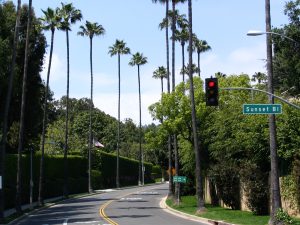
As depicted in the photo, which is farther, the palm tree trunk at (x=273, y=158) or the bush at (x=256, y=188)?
the bush at (x=256, y=188)

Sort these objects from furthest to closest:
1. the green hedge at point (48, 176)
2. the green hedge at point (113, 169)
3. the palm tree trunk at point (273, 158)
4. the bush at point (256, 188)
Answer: the green hedge at point (113, 169), the green hedge at point (48, 176), the bush at point (256, 188), the palm tree trunk at point (273, 158)

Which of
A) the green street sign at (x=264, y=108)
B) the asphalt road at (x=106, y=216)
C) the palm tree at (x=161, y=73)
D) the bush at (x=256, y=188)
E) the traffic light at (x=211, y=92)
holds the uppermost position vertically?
the palm tree at (x=161, y=73)

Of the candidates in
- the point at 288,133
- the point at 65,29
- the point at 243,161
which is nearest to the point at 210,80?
the point at 288,133

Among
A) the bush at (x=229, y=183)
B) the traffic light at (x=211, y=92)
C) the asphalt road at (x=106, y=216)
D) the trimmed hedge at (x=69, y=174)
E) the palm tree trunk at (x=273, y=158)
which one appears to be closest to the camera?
the traffic light at (x=211, y=92)

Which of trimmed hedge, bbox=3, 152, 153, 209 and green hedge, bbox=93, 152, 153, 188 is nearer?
trimmed hedge, bbox=3, 152, 153, 209

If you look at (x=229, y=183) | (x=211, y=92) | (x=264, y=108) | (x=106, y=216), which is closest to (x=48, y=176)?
(x=106, y=216)

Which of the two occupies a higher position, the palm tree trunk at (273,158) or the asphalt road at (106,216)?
the palm tree trunk at (273,158)

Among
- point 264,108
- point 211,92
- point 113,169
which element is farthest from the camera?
point 113,169

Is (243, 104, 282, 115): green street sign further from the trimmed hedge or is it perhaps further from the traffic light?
the trimmed hedge

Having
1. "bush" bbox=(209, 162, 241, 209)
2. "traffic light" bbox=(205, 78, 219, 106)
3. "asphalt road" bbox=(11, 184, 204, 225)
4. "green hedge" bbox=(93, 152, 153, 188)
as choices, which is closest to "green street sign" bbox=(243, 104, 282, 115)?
"traffic light" bbox=(205, 78, 219, 106)

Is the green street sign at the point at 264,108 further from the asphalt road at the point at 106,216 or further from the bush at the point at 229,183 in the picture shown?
the bush at the point at 229,183

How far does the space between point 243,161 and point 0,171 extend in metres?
13.5

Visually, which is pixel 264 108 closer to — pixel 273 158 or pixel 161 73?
pixel 273 158

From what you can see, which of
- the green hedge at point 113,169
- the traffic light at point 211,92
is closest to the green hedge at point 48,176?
the green hedge at point 113,169
